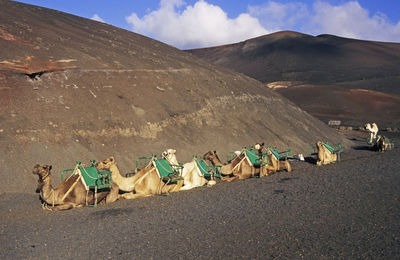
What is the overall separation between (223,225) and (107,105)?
1153cm

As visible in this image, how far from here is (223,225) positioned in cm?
859

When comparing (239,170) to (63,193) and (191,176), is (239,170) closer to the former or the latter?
(191,176)

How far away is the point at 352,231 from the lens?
313 inches

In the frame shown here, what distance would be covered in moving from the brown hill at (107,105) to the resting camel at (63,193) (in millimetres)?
2676

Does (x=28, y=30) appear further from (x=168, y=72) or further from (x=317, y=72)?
(x=317, y=72)

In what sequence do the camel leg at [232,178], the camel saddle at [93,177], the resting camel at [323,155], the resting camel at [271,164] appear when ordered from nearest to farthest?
the camel saddle at [93,177] < the camel leg at [232,178] < the resting camel at [271,164] < the resting camel at [323,155]

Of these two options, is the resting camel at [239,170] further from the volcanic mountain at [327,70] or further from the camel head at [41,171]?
the volcanic mountain at [327,70]

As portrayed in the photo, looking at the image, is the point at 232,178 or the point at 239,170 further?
the point at 239,170

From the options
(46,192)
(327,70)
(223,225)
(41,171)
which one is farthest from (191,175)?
(327,70)

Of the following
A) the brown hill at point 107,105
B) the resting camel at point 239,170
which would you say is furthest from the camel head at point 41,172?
the resting camel at point 239,170

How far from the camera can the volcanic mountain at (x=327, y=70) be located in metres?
59.2

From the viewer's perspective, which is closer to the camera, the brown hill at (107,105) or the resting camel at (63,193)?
the resting camel at (63,193)

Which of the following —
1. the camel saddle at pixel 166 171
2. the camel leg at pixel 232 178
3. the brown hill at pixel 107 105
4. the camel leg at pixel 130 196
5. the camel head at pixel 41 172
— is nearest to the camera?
the camel head at pixel 41 172

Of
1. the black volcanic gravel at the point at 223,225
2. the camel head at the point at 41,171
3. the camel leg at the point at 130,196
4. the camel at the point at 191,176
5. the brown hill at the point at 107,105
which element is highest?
the brown hill at the point at 107,105
